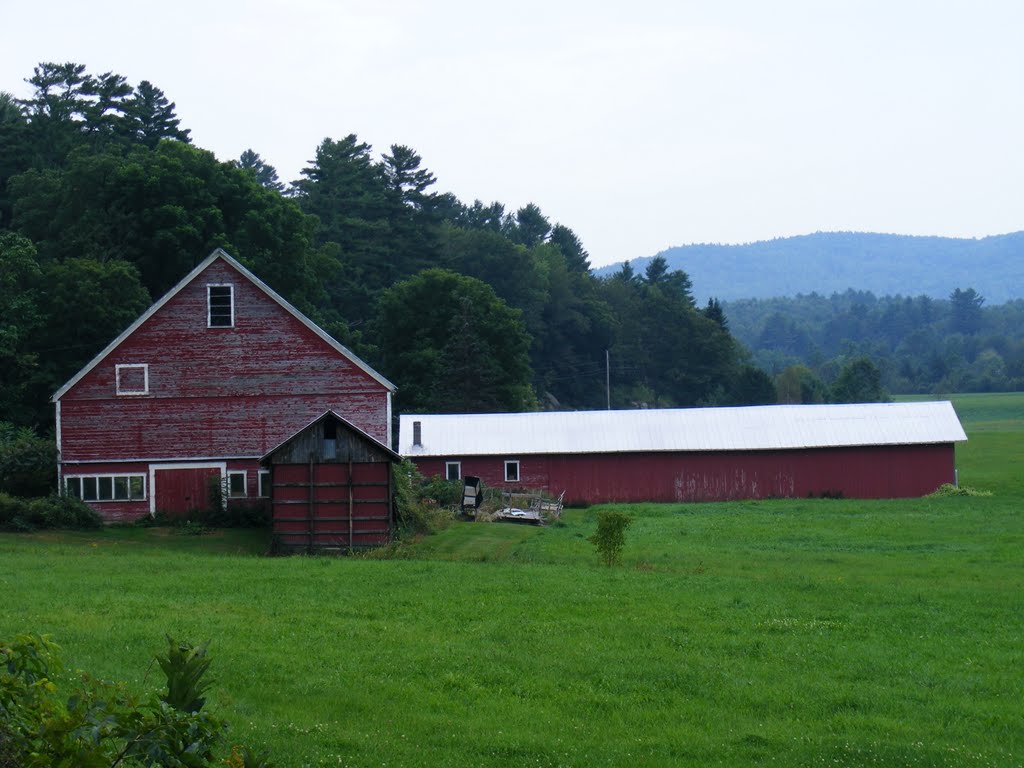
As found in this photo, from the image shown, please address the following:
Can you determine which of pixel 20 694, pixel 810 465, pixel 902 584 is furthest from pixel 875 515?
pixel 20 694

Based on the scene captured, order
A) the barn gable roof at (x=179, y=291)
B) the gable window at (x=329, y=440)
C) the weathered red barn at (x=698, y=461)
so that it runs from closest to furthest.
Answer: the gable window at (x=329, y=440)
the barn gable roof at (x=179, y=291)
the weathered red barn at (x=698, y=461)

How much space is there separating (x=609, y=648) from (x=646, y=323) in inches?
4621

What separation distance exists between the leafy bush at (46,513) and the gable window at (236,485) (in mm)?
4063

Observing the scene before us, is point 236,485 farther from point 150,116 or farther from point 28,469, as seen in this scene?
point 150,116

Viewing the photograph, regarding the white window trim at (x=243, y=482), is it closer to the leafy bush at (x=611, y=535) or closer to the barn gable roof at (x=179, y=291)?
the barn gable roof at (x=179, y=291)

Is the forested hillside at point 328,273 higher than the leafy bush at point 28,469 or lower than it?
higher

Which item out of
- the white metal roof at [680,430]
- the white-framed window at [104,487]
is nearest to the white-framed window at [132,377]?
the white-framed window at [104,487]

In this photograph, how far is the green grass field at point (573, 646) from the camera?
13.9m

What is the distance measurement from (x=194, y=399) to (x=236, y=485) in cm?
309

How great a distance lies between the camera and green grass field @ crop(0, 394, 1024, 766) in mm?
13875

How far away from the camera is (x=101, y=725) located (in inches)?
284

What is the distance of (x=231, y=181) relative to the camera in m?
66.8

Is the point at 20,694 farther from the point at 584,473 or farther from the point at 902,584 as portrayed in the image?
the point at 584,473

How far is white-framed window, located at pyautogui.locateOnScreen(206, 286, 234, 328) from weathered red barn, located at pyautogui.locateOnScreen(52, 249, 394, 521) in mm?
32
